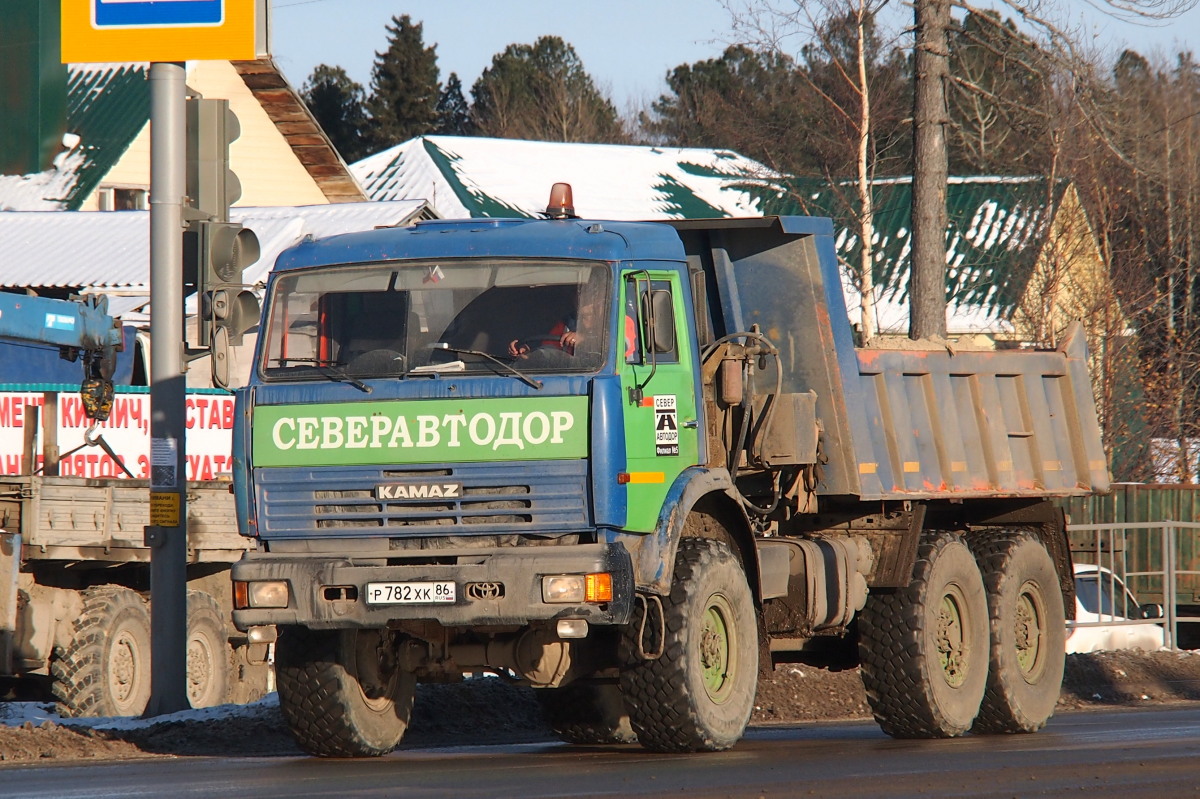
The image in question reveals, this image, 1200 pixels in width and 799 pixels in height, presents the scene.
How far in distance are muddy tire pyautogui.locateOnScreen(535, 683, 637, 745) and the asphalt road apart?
21.9 inches

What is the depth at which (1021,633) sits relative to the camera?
1234cm

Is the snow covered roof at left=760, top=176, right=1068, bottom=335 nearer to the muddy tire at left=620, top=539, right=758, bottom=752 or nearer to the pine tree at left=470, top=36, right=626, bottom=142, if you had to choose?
the muddy tire at left=620, top=539, right=758, bottom=752

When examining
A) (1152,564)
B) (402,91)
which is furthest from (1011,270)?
(402,91)

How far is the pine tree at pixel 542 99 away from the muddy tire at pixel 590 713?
220 ft

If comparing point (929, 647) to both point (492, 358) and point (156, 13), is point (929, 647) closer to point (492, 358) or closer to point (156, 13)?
point (492, 358)

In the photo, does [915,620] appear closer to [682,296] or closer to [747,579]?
[747,579]

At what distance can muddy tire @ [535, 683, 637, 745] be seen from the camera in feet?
36.5

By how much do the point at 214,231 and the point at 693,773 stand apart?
493cm

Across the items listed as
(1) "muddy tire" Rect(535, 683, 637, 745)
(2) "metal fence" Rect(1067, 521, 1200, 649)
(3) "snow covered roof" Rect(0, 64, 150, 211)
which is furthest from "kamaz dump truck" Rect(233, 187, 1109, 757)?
(3) "snow covered roof" Rect(0, 64, 150, 211)

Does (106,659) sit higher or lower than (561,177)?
lower

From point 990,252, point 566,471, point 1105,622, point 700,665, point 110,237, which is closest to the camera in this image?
point 566,471

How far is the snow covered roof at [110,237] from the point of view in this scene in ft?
83.8

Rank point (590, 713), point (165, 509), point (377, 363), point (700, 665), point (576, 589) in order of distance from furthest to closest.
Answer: point (165, 509), point (590, 713), point (700, 665), point (377, 363), point (576, 589)

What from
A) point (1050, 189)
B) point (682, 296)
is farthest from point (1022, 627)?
point (1050, 189)
